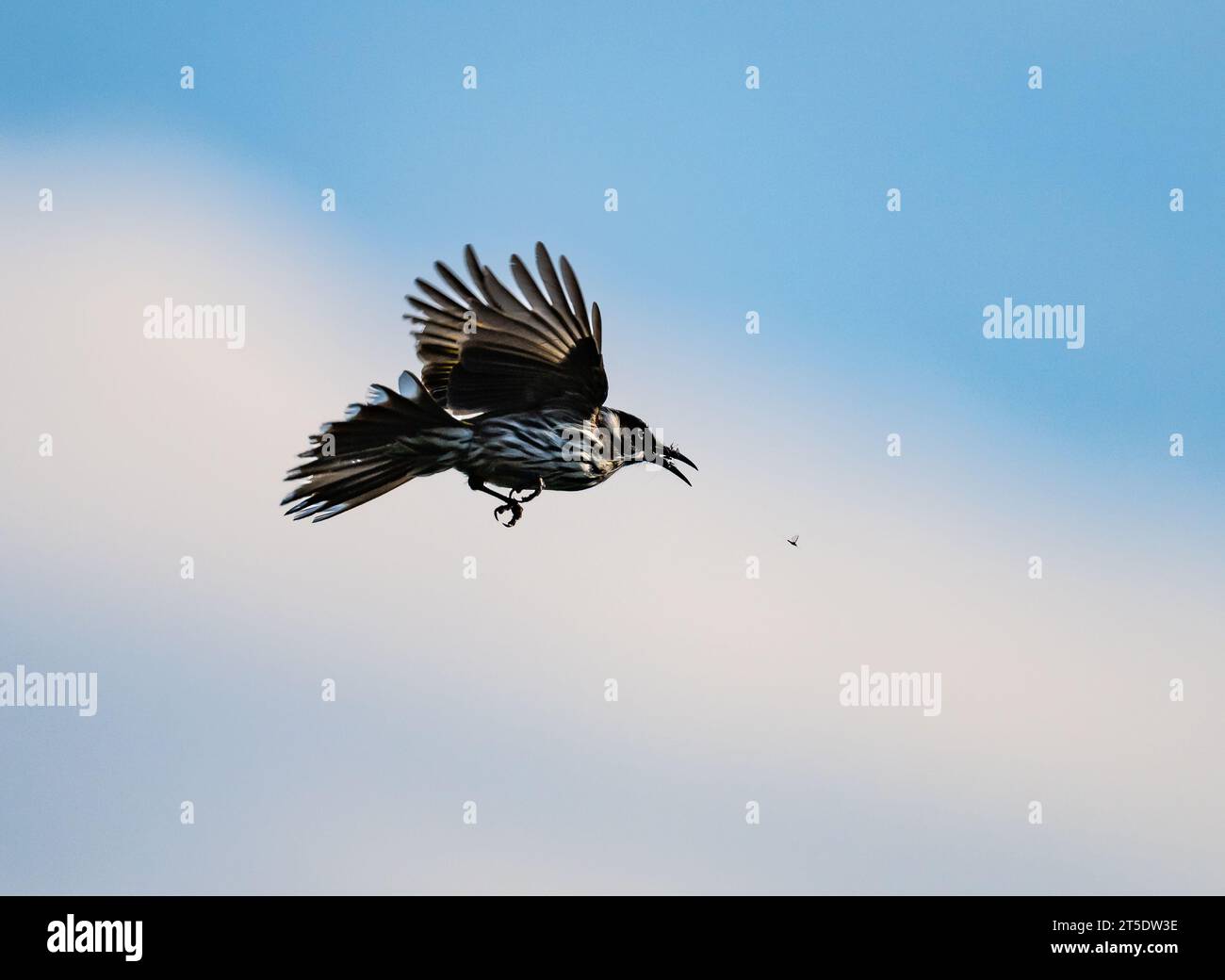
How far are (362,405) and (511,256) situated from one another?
1604 millimetres

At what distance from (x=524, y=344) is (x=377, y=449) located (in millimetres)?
1394

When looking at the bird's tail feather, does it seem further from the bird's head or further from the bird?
the bird's head

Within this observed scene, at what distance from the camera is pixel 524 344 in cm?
1202

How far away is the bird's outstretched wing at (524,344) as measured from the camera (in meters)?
11.8

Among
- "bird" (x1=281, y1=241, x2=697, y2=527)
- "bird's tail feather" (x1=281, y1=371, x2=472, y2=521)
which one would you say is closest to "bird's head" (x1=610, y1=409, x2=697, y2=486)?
"bird" (x1=281, y1=241, x2=697, y2=527)

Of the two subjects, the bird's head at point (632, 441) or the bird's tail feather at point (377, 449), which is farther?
the bird's head at point (632, 441)

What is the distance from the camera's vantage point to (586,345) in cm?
1195

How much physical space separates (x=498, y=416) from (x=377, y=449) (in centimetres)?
99

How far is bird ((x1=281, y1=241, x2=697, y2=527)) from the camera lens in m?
11.7

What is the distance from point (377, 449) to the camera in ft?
39.2

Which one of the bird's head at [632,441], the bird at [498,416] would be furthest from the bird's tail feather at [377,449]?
the bird's head at [632,441]

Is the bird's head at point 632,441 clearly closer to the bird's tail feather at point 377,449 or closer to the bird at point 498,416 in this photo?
the bird at point 498,416
